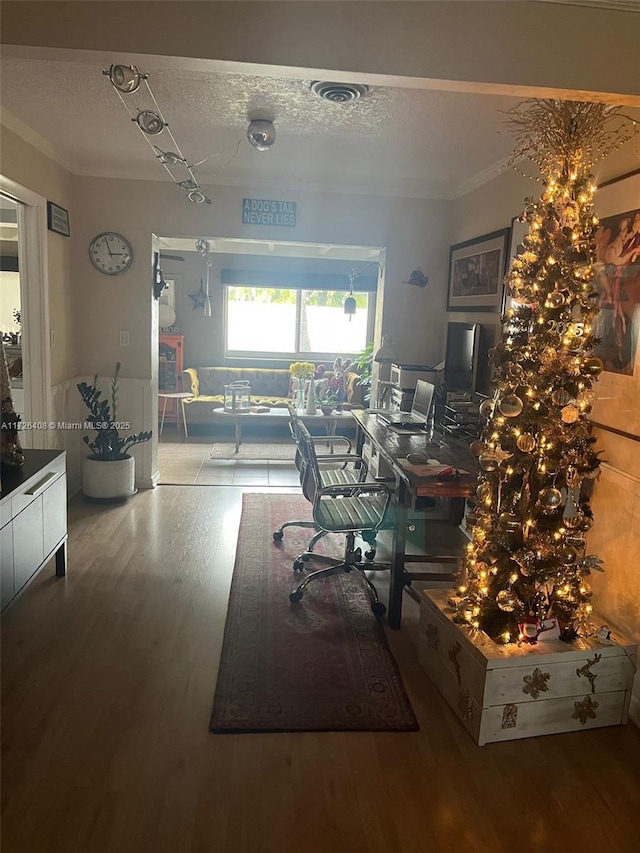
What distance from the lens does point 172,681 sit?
A: 2.56 metres

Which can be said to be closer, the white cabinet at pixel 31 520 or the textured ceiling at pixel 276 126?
the white cabinet at pixel 31 520

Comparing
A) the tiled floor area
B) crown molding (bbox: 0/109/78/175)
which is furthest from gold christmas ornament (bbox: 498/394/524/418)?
the tiled floor area

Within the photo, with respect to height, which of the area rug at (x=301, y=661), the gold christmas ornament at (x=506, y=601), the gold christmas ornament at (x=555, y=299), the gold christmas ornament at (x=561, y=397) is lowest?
the area rug at (x=301, y=661)

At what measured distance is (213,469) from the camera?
6.13 m

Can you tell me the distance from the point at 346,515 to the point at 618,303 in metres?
1.65

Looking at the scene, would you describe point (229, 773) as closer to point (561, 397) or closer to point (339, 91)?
point (561, 397)

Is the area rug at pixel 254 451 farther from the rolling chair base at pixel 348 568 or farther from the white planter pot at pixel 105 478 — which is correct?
the rolling chair base at pixel 348 568

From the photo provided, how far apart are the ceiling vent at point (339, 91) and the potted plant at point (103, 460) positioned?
2.88m

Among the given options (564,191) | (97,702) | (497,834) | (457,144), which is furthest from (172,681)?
(457,144)

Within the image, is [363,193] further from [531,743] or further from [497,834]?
[497,834]

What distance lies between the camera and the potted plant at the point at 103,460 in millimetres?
4832

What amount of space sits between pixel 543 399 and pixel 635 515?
0.60 metres

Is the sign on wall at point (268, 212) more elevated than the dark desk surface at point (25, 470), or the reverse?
the sign on wall at point (268, 212)

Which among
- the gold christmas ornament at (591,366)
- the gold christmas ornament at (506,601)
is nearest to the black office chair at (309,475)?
the gold christmas ornament at (506,601)
